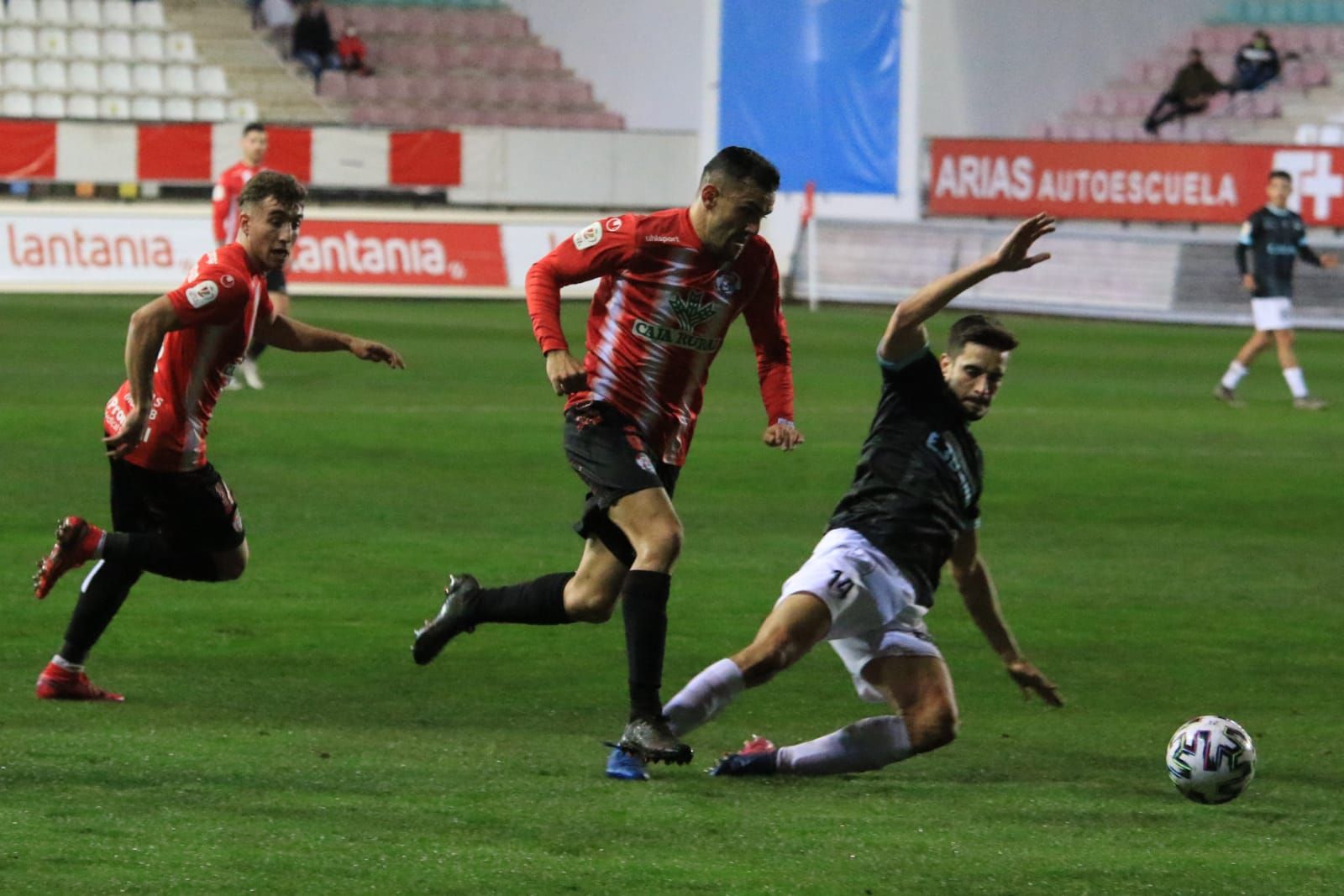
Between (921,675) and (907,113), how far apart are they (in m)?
27.9

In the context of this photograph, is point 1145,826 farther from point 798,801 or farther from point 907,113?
point 907,113

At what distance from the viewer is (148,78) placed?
34.9 meters

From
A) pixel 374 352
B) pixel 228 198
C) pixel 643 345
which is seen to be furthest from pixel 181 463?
pixel 228 198

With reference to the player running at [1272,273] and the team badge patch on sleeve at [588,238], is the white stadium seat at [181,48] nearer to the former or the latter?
the player running at [1272,273]

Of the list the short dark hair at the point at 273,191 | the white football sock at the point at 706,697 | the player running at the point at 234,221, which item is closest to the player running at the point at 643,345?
the white football sock at the point at 706,697

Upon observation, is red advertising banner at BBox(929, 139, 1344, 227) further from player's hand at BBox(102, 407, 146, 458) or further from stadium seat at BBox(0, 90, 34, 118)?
player's hand at BBox(102, 407, 146, 458)

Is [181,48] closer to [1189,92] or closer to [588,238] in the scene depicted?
[1189,92]

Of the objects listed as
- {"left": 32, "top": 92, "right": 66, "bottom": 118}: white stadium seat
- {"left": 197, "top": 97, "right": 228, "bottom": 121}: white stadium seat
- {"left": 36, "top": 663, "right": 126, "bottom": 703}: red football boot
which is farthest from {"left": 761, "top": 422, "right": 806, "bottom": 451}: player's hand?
{"left": 197, "top": 97, "right": 228, "bottom": 121}: white stadium seat

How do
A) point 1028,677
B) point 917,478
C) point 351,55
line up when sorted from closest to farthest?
point 917,478 < point 1028,677 < point 351,55

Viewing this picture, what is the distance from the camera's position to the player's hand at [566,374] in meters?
6.44

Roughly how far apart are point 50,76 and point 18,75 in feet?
1.67

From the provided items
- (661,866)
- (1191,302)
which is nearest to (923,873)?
(661,866)

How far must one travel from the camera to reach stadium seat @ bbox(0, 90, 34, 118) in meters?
33.5

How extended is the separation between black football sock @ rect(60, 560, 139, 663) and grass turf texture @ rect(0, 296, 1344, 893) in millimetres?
197
